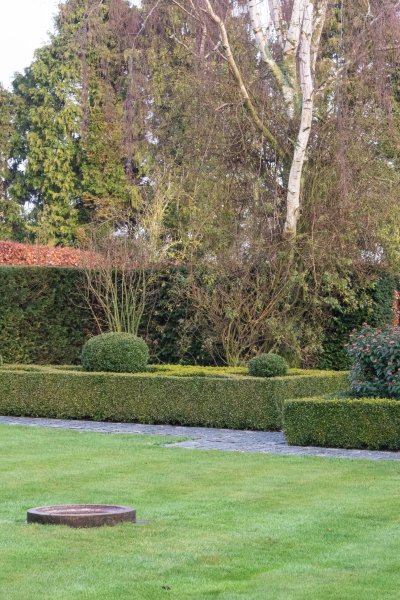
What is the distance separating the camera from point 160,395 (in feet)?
52.2

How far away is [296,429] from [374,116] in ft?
30.0

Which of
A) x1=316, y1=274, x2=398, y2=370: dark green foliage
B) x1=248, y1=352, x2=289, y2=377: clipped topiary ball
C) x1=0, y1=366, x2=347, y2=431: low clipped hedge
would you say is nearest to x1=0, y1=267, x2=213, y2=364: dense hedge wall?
x1=316, y1=274, x2=398, y2=370: dark green foliage

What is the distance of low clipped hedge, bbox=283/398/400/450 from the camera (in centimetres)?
1261

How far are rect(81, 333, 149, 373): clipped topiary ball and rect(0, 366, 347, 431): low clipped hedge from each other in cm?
35

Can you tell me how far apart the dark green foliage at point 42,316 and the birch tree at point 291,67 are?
4.71 m

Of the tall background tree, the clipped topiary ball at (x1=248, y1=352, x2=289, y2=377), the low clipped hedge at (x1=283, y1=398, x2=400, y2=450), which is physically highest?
the tall background tree

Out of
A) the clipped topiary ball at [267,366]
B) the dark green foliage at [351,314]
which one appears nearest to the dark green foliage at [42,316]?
the dark green foliage at [351,314]

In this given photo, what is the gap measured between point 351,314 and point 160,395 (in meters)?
4.95

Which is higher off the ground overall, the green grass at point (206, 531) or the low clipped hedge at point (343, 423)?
the low clipped hedge at point (343, 423)

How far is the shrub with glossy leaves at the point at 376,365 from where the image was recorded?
43.3ft

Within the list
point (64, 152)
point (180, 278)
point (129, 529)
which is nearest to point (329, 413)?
point (129, 529)

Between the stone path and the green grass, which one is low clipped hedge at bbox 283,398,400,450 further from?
the green grass

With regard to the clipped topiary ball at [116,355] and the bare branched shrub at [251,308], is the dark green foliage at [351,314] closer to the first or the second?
the bare branched shrub at [251,308]

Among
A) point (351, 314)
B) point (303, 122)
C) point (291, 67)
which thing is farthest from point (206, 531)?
point (291, 67)
